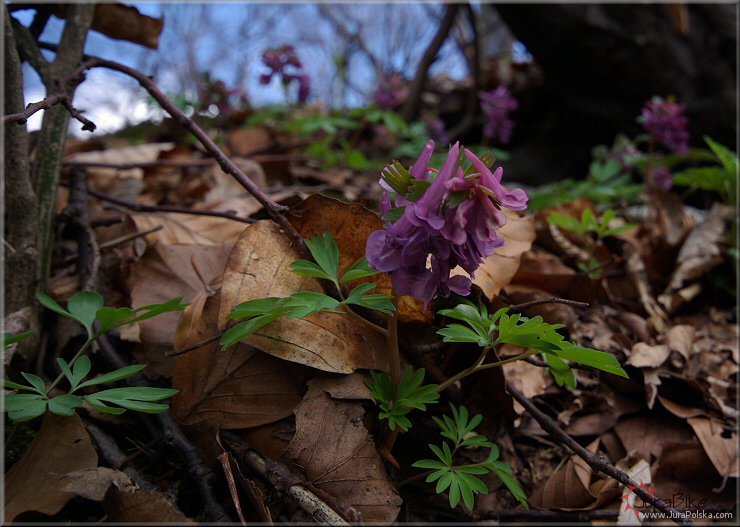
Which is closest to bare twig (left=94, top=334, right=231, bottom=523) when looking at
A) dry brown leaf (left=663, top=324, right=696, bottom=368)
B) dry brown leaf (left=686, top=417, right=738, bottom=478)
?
dry brown leaf (left=686, top=417, right=738, bottom=478)

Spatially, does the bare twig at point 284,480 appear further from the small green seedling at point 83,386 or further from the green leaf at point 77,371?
the green leaf at point 77,371

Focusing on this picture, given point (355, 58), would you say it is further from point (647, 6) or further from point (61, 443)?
point (61, 443)

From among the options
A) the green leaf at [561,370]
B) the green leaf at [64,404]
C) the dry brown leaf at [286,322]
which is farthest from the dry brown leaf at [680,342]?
the green leaf at [64,404]

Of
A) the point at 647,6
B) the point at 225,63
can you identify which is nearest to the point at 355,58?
the point at 225,63

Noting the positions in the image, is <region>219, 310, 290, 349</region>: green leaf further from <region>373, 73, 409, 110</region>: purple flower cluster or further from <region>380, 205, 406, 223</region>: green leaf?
<region>373, 73, 409, 110</region>: purple flower cluster

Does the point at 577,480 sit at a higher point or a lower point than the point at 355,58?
lower

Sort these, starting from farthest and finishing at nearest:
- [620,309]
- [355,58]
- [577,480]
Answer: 1. [355,58]
2. [620,309]
3. [577,480]

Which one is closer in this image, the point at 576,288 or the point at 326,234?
the point at 326,234

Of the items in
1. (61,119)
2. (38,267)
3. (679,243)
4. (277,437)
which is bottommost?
(277,437)
